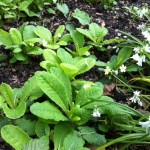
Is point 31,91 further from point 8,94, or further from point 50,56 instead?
point 50,56

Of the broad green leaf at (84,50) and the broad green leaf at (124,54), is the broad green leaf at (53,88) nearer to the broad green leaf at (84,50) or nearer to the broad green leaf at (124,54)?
the broad green leaf at (84,50)

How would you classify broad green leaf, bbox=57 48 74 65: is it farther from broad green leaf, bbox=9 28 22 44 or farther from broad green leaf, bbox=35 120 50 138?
broad green leaf, bbox=35 120 50 138

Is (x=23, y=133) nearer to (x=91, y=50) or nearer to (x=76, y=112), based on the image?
(x=76, y=112)

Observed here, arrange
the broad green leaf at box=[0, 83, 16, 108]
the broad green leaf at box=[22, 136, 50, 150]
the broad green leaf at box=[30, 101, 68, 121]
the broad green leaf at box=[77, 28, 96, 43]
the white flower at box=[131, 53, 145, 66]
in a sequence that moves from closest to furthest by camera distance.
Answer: the broad green leaf at box=[22, 136, 50, 150] < the broad green leaf at box=[30, 101, 68, 121] < the broad green leaf at box=[0, 83, 16, 108] < the white flower at box=[131, 53, 145, 66] < the broad green leaf at box=[77, 28, 96, 43]

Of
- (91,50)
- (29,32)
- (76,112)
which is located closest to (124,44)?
(91,50)

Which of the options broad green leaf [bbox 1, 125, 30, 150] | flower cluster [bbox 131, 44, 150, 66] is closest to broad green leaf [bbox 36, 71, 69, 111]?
broad green leaf [bbox 1, 125, 30, 150]

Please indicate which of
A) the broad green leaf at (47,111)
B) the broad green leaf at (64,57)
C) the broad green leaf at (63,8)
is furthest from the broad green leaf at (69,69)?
the broad green leaf at (63,8)

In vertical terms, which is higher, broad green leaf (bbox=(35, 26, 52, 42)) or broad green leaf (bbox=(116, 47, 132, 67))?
broad green leaf (bbox=(35, 26, 52, 42))
